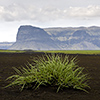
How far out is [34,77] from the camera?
931cm

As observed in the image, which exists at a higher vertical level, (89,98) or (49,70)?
(49,70)

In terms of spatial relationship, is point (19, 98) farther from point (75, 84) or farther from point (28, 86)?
point (75, 84)

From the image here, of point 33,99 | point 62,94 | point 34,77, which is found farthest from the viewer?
point 34,77

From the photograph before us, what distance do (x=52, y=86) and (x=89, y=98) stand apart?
2076 mm

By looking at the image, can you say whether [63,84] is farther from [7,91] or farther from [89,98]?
[7,91]

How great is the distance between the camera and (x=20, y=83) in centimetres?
937

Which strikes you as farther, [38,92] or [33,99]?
[38,92]

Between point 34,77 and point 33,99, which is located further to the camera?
point 34,77

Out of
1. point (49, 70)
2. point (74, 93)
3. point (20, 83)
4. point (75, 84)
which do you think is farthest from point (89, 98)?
point (20, 83)

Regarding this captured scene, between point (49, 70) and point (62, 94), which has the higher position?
point (49, 70)

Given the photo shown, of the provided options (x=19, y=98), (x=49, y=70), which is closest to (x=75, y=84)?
(x=49, y=70)

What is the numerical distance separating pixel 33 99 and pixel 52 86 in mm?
1958

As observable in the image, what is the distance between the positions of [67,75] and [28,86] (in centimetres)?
183

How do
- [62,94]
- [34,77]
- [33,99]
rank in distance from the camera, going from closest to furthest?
[33,99]
[62,94]
[34,77]
